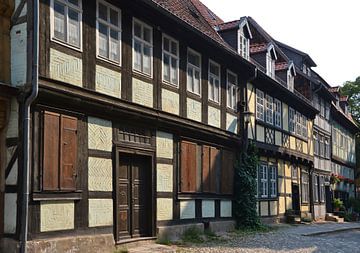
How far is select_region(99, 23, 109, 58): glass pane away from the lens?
41.8 ft

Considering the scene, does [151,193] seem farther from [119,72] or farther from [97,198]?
[119,72]

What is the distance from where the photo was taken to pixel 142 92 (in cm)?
1420

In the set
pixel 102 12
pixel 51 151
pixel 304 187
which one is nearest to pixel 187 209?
pixel 51 151

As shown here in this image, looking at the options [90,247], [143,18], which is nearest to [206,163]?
[143,18]

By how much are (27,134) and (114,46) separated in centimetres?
388

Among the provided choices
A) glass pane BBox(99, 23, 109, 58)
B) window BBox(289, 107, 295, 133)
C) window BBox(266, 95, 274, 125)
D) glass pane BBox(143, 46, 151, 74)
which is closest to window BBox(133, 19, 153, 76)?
glass pane BBox(143, 46, 151, 74)

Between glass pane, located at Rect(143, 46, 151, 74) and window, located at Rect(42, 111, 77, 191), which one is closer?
window, located at Rect(42, 111, 77, 191)

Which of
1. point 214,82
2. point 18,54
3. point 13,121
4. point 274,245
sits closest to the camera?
point 13,121

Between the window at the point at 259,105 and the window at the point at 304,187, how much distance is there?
25.5ft

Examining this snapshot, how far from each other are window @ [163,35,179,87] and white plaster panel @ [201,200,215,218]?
4073 millimetres

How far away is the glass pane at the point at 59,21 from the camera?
37.2 feet

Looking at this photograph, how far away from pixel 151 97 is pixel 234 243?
472cm

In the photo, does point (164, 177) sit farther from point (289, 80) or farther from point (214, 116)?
point (289, 80)

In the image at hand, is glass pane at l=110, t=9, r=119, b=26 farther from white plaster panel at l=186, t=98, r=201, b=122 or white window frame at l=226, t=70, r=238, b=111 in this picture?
white window frame at l=226, t=70, r=238, b=111
